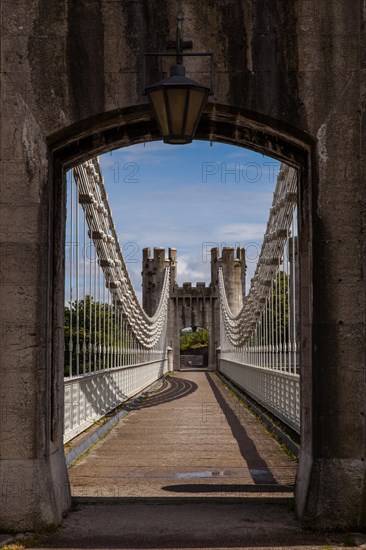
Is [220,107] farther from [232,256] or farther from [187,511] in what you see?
[232,256]

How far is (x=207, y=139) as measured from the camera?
6855mm

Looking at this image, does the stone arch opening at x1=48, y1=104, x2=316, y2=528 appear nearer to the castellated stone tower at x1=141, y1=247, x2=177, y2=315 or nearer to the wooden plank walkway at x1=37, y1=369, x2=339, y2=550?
the wooden plank walkway at x1=37, y1=369, x2=339, y2=550

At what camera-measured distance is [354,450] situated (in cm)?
578

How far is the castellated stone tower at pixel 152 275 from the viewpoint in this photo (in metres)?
55.7

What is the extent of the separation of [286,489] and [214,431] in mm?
5225

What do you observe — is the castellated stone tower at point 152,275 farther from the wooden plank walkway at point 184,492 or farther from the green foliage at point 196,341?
the wooden plank walkway at point 184,492

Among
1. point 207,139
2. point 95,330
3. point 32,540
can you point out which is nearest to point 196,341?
point 95,330

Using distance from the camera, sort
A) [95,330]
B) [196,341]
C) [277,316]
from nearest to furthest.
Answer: [95,330] < [277,316] < [196,341]

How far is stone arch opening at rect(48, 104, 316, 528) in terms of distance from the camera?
20.0ft

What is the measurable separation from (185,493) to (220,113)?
3333mm

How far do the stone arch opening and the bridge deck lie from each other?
1.32m

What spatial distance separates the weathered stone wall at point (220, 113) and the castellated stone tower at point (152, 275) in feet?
161

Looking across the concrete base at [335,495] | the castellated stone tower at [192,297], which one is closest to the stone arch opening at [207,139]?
the concrete base at [335,495]

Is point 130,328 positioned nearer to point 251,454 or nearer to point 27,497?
point 251,454
